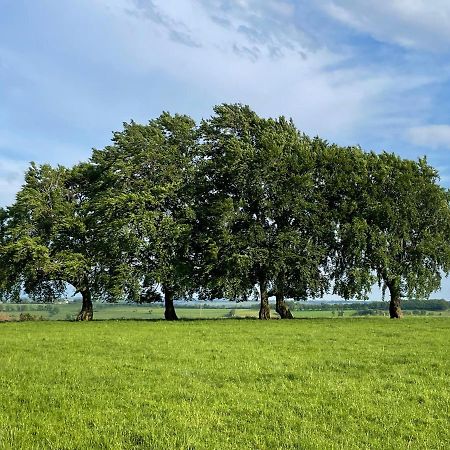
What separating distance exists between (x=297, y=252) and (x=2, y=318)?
3312cm

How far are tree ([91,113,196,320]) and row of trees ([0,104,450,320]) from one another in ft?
0.49

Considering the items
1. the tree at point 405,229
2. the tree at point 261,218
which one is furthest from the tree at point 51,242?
the tree at point 405,229

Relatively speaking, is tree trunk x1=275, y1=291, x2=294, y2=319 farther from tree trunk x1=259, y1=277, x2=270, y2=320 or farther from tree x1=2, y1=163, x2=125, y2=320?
tree x1=2, y1=163, x2=125, y2=320

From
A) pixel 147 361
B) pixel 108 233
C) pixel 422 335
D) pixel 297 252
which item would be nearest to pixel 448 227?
pixel 297 252

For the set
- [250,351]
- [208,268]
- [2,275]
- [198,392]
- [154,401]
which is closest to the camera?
[154,401]

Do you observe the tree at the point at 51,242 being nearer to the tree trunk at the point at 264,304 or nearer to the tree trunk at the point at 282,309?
the tree trunk at the point at 264,304

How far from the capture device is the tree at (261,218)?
50.5 meters

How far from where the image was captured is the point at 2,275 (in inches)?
2148

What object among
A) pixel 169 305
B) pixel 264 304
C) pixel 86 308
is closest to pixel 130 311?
pixel 86 308

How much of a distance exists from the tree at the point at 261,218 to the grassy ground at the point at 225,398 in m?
26.0

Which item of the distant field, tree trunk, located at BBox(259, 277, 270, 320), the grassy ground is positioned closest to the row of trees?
tree trunk, located at BBox(259, 277, 270, 320)

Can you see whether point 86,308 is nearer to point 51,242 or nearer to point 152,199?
point 51,242

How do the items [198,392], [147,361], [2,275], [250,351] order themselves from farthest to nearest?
[2,275] → [250,351] → [147,361] → [198,392]

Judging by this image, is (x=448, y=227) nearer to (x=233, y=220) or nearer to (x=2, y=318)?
(x=233, y=220)
